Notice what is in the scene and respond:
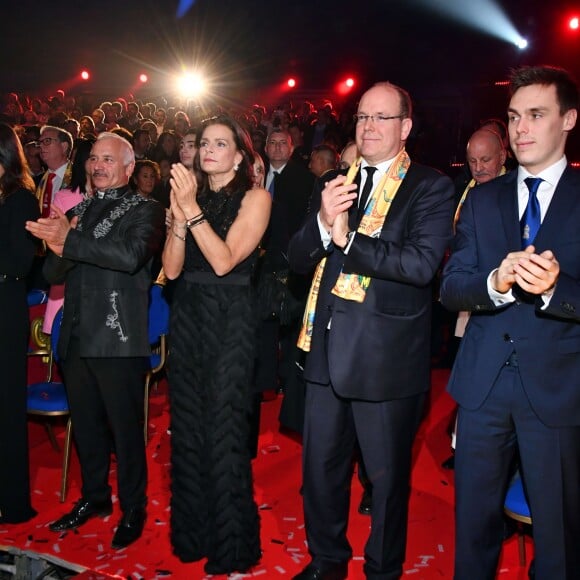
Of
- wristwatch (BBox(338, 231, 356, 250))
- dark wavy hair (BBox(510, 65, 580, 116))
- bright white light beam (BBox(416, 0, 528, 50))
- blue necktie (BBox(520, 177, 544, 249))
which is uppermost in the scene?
bright white light beam (BBox(416, 0, 528, 50))

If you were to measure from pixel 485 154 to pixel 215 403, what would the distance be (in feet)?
7.59

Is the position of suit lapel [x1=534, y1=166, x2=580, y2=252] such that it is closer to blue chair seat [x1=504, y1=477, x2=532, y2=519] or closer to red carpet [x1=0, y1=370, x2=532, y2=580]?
blue chair seat [x1=504, y1=477, x2=532, y2=519]

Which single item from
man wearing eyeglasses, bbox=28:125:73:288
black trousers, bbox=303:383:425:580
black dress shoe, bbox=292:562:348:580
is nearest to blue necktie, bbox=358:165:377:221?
black trousers, bbox=303:383:425:580

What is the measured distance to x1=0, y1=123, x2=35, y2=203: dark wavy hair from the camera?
3.42 metres

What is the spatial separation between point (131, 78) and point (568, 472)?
1964 cm

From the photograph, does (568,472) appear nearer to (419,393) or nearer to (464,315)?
(419,393)

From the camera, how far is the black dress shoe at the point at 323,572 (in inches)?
117

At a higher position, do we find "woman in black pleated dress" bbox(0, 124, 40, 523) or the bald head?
the bald head

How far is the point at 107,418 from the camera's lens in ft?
11.7

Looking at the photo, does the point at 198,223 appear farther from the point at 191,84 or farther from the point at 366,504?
the point at 191,84

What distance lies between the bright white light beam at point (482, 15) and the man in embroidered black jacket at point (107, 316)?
8.23 m

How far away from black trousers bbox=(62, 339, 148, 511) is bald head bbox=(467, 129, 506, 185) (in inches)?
90.1

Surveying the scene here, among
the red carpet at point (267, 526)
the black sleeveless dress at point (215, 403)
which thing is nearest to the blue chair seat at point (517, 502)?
the red carpet at point (267, 526)

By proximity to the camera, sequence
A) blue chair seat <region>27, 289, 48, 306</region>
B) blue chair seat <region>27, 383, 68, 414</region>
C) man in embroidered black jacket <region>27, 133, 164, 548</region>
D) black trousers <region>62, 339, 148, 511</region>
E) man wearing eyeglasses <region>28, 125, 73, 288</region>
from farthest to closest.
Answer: man wearing eyeglasses <region>28, 125, 73, 288</region>
blue chair seat <region>27, 289, 48, 306</region>
blue chair seat <region>27, 383, 68, 414</region>
black trousers <region>62, 339, 148, 511</region>
man in embroidered black jacket <region>27, 133, 164, 548</region>
